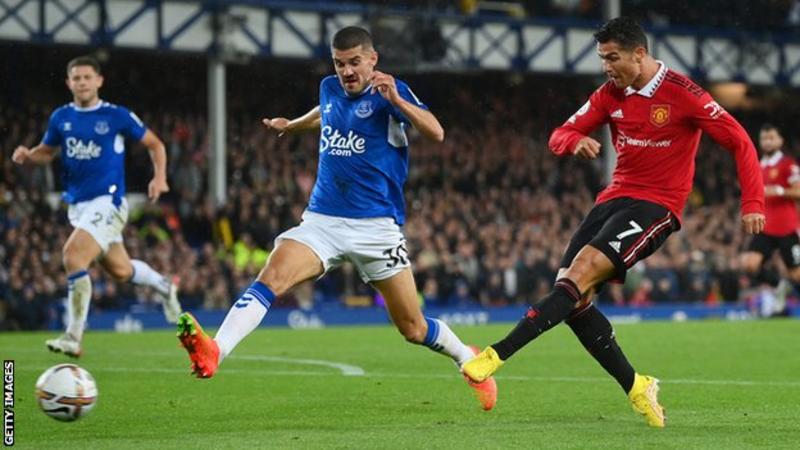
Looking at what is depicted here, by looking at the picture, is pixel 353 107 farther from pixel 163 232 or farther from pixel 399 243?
pixel 163 232

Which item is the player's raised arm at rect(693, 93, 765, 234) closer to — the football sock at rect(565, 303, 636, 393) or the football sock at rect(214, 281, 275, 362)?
the football sock at rect(565, 303, 636, 393)

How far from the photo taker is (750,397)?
417 inches

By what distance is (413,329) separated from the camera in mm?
9430

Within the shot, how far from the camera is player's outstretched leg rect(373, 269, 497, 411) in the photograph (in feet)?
30.3

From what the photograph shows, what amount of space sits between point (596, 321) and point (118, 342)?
33.1 feet

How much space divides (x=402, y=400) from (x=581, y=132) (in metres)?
2.50

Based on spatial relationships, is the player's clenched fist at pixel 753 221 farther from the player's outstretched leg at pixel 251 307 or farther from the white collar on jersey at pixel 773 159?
the white collar on jersey at pixel 773 159

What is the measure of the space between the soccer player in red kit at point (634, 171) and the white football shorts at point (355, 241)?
3.13ft

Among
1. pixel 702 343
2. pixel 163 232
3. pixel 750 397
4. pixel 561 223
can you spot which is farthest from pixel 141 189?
pixel 750 397

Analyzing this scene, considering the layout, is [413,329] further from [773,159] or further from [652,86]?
[773,159]

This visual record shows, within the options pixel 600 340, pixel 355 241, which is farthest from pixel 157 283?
pixel 600 340

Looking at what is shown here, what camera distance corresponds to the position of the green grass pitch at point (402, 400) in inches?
321

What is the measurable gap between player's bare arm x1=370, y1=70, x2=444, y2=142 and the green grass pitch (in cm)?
175

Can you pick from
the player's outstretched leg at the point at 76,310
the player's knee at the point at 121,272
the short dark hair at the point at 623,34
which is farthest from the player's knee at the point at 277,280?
the player's knee at the point at 121,272
